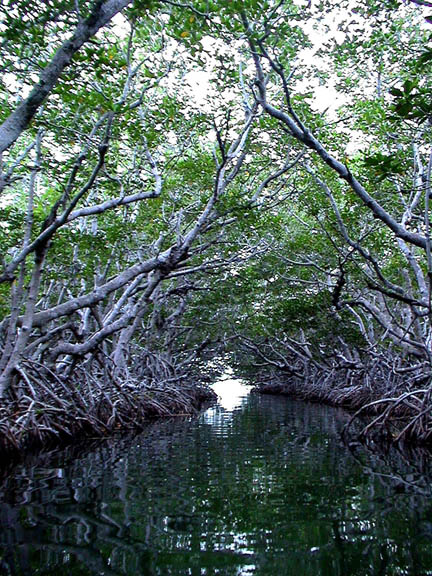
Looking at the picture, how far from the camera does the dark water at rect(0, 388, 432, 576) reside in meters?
2.75

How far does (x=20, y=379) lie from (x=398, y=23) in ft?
27.0

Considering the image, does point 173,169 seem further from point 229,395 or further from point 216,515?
point 229,395

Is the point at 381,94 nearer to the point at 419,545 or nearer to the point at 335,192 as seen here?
the point at 335,192

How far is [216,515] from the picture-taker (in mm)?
3592

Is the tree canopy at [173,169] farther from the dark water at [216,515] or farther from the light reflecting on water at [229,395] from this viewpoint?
the light reflecting on water at [229,395]

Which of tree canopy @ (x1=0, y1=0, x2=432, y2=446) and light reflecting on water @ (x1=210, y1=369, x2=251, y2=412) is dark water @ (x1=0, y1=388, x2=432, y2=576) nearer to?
tree canopy @ (x1=0, y1=0, x2=432, y2=446)

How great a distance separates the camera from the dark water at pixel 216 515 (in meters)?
2.75

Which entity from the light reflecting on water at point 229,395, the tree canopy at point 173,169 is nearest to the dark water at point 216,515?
the tree canopy at point 173,169

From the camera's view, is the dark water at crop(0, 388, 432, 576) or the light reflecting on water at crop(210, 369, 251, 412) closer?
the dark water at crop(0, 388, 432, 576)

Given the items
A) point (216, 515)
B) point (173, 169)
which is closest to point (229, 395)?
point (173, 169)

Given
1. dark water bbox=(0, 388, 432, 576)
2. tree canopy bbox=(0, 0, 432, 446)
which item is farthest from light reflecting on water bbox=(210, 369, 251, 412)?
dark water bbox=(0, 388, 432, 576)

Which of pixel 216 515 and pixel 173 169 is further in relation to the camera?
pixel 173 169

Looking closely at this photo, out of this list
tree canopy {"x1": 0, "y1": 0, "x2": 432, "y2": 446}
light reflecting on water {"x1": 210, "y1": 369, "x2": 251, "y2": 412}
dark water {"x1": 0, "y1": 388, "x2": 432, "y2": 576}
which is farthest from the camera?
light reflecting on water {"x1": 210, "y1": 369, "x2": 251, "y2": 412}

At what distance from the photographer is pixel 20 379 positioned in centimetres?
672
